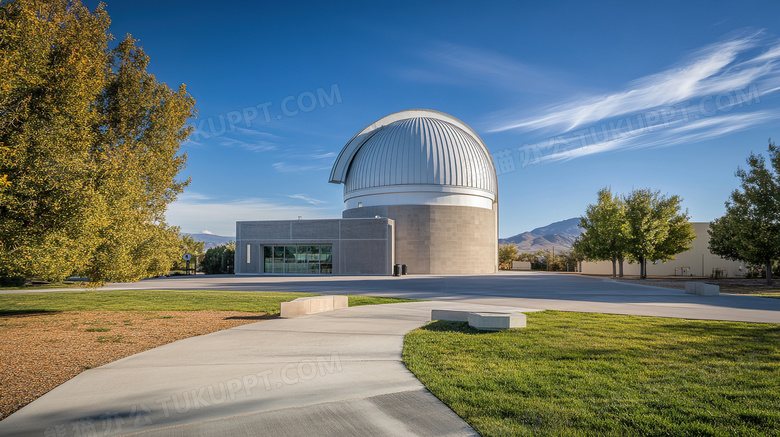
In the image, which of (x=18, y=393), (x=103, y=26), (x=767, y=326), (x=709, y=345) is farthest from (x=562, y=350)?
(x=103, y=26)

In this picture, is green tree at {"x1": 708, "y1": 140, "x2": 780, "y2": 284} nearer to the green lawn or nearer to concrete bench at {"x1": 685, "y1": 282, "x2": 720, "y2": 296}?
concrete bench at {"x1": 685, "y1": 282, "x2": 720, "y2": 296}

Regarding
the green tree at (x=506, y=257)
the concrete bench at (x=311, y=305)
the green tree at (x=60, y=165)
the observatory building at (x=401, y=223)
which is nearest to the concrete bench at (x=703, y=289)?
the concrete bench at (x=311, y=305)

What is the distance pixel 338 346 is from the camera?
24.8 feet

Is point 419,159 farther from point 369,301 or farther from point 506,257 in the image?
point 369,301

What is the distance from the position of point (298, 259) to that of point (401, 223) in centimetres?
1110

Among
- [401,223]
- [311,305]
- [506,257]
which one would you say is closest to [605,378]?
[311,305]

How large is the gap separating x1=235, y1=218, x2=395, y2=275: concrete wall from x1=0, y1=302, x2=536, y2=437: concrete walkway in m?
33.1

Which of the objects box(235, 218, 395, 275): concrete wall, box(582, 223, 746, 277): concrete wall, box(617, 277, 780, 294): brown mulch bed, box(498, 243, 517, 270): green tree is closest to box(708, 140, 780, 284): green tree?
box(617, 277, 780, 294): brown mulch bed

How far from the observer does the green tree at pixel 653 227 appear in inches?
1326

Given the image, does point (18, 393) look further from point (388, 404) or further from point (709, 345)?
point (709, 345)

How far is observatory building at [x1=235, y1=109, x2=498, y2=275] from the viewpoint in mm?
41500

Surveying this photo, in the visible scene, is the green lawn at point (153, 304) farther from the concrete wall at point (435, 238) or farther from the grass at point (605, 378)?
the concrete wall at point (435, 238)

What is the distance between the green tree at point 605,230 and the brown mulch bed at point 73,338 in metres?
32.7

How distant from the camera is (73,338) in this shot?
8750 millimetres
